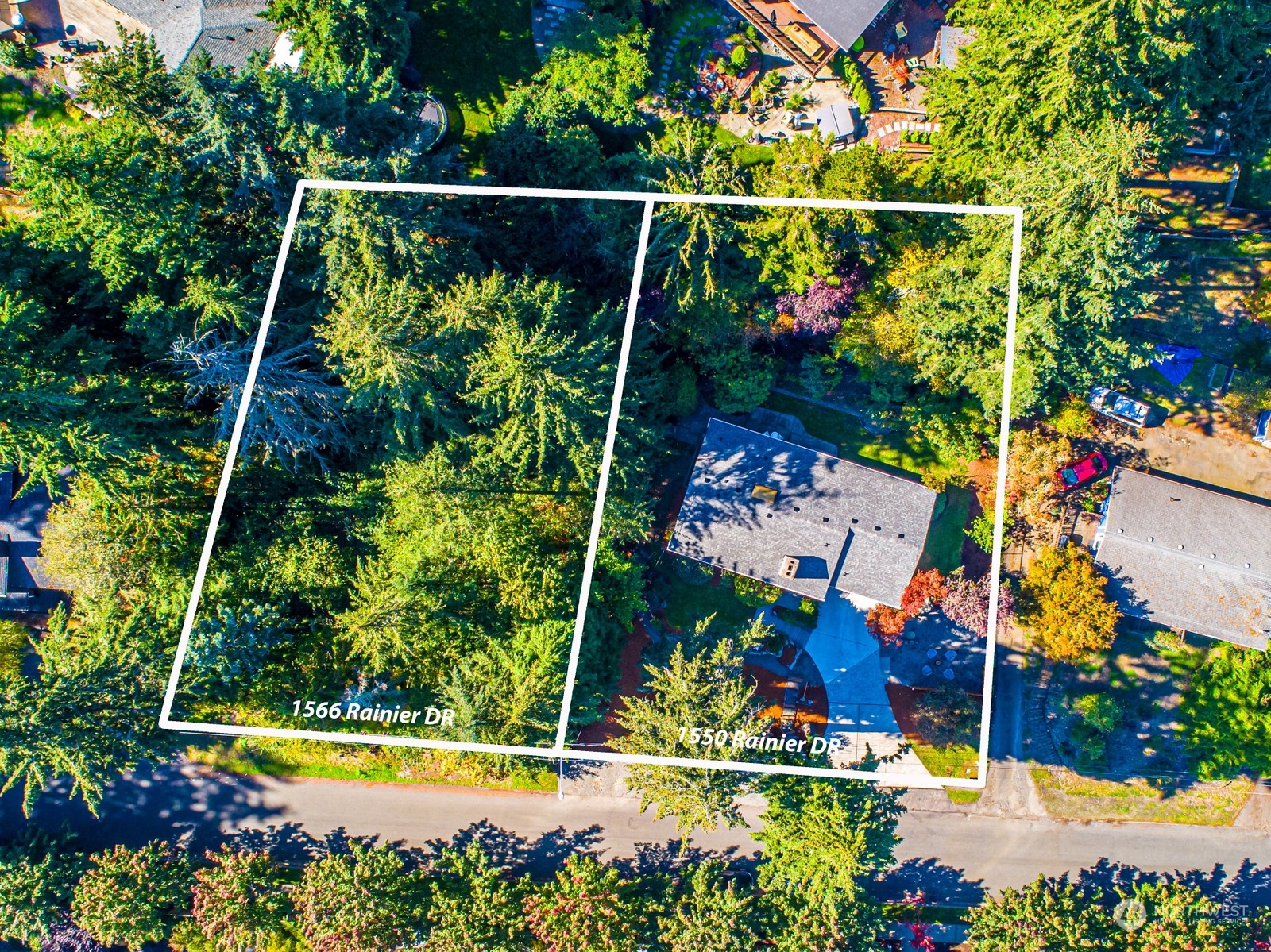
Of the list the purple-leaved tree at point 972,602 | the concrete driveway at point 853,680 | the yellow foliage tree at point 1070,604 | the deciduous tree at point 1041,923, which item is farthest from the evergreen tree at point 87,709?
the yellow foliage tree at point 1070,604

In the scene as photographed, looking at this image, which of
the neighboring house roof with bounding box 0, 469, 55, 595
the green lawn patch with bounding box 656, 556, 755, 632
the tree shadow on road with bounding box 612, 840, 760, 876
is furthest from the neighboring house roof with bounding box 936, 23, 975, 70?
the neighboring house roof with bounding box 0, 469, 55, 595

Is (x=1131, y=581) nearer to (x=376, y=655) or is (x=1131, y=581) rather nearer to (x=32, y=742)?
(x=376, y=655)

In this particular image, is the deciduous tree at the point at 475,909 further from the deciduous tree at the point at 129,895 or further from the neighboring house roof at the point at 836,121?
the neighboring house roof at the point at 836,121

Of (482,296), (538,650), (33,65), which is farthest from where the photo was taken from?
(33,65)

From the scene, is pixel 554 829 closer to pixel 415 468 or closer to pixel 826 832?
pixel 826 832

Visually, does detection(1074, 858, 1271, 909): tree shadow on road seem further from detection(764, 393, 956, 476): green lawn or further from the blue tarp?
the blue tarp

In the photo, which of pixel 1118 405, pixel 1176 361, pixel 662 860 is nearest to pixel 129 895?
pixel 662 860

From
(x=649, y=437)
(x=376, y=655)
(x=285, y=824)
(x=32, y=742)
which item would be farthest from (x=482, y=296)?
(x=285, y=824)
